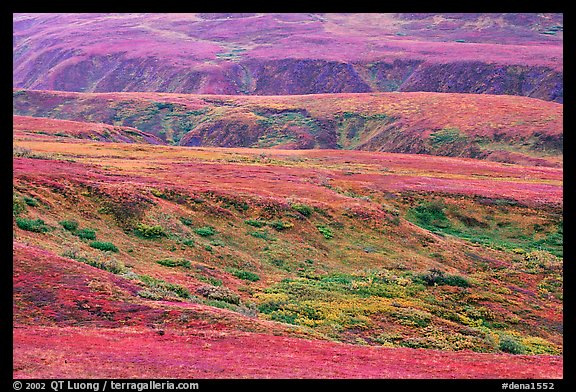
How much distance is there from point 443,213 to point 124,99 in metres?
67.0

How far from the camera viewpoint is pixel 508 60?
109250mm

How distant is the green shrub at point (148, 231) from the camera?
25375mm

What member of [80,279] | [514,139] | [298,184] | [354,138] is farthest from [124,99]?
[80,279]

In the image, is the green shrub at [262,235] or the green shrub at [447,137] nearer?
the green shrub at [262,235]

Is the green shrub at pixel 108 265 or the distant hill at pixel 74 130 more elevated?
the green shrub at pixel 108 265

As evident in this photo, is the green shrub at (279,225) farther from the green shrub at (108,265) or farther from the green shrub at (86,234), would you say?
the green shrub at (108,265)

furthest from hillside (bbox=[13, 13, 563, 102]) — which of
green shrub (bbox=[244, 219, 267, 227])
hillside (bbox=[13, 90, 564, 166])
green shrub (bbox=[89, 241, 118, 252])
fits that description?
green shrub (bbox=[89, 241, 118, 252])

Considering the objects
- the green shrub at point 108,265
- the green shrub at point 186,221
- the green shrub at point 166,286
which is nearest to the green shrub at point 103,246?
the green shrub at point 108,265

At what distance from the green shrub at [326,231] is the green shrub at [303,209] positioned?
4.33ft

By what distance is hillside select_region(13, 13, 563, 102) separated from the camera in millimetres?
109625

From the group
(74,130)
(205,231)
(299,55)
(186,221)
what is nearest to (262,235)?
(205,231)

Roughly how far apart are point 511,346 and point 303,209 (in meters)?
14.6

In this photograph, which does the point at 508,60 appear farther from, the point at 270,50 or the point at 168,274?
the point at 168,274

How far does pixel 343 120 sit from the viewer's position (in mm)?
86812
